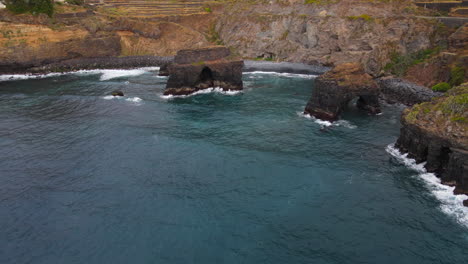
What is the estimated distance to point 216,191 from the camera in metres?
34.6

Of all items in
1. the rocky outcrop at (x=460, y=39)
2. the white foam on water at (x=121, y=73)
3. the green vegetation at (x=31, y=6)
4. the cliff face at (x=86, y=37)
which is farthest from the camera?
the green vegetation at (x=31, y=6)

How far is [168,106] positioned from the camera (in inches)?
2443

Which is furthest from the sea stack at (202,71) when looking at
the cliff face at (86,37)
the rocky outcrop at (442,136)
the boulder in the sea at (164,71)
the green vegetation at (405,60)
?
the rocky outcrop at (442,136)

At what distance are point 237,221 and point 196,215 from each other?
400 centimetres

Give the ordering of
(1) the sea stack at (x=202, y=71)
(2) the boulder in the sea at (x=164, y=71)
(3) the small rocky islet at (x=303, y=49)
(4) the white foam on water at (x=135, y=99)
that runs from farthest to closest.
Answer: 1. (2) the boulder in the sea at (x=164, y=71)
2. (1) the sea stack at (x=202, y=71)
3. (4) the white foam on water at (x=135, y=99)
4. (3) the small rocky islet at (x=303, y=49)

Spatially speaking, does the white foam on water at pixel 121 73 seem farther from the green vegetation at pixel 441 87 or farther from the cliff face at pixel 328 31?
the green vegetation at pixel 441 87

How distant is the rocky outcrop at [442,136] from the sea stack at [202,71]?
38822 millimetres

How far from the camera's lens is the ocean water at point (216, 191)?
1054 inches

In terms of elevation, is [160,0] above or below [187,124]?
above

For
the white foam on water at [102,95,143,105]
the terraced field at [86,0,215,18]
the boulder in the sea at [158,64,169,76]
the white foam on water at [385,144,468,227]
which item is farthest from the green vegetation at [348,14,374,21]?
the white foam on water at [102,95,143,105]

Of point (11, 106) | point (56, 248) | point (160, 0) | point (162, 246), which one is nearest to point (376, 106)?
point (162, 246)

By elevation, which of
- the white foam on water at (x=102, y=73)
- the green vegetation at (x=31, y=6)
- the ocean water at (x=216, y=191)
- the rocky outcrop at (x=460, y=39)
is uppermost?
the green vegetation at (x=31, y=6)

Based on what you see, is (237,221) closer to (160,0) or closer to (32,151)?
(32,151)

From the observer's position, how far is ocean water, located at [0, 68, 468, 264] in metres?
26.8
